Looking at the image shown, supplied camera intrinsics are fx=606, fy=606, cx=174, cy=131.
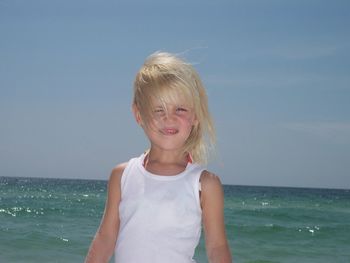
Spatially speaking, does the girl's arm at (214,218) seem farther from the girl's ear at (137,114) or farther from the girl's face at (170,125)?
the girl's ear at (137,114)

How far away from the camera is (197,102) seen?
2320 millimetres

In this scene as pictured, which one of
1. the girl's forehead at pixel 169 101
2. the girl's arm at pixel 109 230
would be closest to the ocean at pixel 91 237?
the girl's arm at pixel 109 230

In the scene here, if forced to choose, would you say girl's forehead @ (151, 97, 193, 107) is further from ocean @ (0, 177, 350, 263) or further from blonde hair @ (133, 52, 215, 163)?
ocean @ (0, 177, 350, 263)

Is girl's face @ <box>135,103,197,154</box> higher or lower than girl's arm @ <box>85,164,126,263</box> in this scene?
higher

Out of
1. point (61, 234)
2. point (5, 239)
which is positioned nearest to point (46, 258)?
point (5, 239)

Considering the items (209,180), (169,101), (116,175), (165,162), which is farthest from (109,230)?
(169,101)

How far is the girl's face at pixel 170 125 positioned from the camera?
230 cm

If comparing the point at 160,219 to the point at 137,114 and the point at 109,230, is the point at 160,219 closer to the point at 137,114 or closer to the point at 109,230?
the point at 109,230

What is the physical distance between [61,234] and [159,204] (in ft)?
40.2

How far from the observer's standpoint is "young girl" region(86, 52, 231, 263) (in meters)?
2.27

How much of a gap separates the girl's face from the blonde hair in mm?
22

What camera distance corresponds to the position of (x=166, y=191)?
2309mm

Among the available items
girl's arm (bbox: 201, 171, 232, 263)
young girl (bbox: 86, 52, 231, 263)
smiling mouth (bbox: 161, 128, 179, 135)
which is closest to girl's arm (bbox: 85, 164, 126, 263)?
young girl (bbox: 86, 52, 231, 263)

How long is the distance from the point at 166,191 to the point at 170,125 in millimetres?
252
